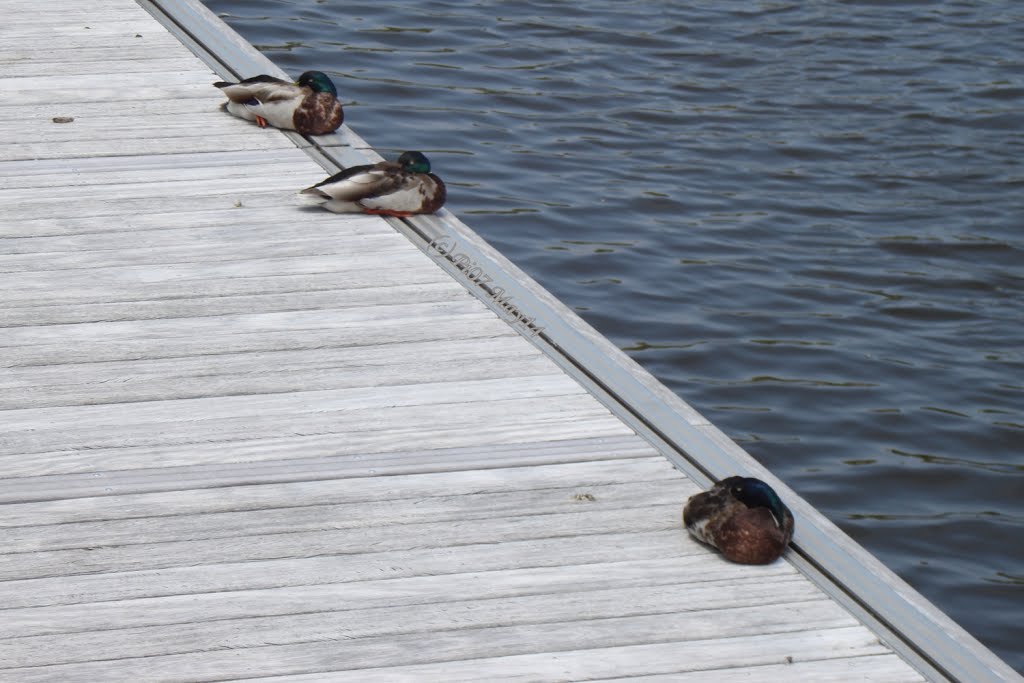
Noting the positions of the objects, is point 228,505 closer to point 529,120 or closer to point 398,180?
point 398,180

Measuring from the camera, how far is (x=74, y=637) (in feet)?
11.8

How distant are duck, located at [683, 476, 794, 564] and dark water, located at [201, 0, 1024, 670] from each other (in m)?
2.32

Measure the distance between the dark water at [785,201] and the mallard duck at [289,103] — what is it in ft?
6.65

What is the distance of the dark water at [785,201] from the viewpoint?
721 cm

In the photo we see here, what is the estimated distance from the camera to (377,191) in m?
6.16

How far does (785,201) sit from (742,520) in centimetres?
636

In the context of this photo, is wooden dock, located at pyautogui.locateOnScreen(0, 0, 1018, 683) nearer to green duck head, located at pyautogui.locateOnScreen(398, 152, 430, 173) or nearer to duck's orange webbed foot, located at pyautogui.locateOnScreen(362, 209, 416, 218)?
duck's orange webbed foot, located at pyautogui.locateOnScreen(362, 209, 416, 218)

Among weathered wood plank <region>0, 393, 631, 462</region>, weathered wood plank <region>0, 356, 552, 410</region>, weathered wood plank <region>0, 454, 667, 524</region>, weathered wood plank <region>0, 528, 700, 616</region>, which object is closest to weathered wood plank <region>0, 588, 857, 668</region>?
weathered wood plank <region>0, 528, 700, 616</region>

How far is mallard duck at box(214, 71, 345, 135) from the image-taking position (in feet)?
23.0

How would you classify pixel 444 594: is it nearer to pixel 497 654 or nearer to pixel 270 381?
pixel 497 654

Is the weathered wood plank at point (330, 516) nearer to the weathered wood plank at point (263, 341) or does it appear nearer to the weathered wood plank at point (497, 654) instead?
the weathered wood plank at point (497, 654)

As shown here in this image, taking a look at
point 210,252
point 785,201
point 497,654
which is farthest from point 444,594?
point 785,201

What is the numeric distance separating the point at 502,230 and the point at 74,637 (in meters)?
6.17

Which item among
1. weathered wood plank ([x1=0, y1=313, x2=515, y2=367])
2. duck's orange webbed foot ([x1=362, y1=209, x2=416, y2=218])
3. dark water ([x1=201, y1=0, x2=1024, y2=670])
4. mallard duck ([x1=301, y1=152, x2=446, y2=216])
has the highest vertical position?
mallard duck ([x1=301, y1=152, x2=446, y2=216])
